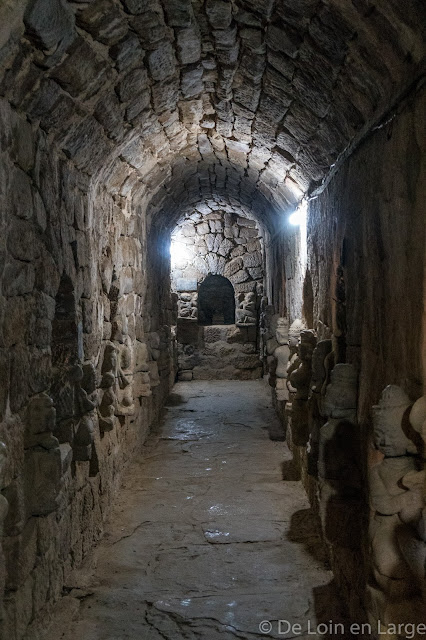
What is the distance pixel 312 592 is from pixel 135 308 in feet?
11.2

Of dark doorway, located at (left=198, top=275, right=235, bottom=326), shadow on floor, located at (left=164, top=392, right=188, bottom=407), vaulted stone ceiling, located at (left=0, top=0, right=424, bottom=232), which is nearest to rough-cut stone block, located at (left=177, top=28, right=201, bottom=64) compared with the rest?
vaulted stone ceiling, located at (left=0, top=0, right=424, bottom=232)

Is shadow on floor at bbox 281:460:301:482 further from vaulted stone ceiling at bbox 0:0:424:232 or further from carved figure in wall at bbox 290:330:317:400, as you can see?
vaulted stone ceiling at bbox 0:0:424:232

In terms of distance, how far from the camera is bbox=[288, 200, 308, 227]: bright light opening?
16.8 feet

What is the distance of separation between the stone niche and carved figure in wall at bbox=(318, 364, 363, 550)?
8159mm

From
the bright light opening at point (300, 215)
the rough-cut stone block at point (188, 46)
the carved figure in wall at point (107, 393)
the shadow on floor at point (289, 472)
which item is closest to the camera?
the rough-cut stone block at point (188, 46)

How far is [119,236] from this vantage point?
16.4 feet

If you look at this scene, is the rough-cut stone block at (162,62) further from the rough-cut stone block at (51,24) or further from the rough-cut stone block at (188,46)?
the rough-cut stone block at (51,24)

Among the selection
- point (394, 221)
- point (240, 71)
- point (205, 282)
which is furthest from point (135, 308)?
point (205, 282)

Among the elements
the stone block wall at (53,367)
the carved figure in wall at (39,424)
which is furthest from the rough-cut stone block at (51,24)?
the carved figure in wall at (39,424)

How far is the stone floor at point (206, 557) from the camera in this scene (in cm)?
289

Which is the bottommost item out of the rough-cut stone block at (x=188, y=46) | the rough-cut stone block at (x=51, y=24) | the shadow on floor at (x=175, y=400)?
the shadow on floor at (x=175, y=400)

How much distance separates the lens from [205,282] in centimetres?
1270

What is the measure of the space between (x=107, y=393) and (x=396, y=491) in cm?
270

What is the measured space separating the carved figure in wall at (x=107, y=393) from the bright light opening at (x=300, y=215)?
223cm
